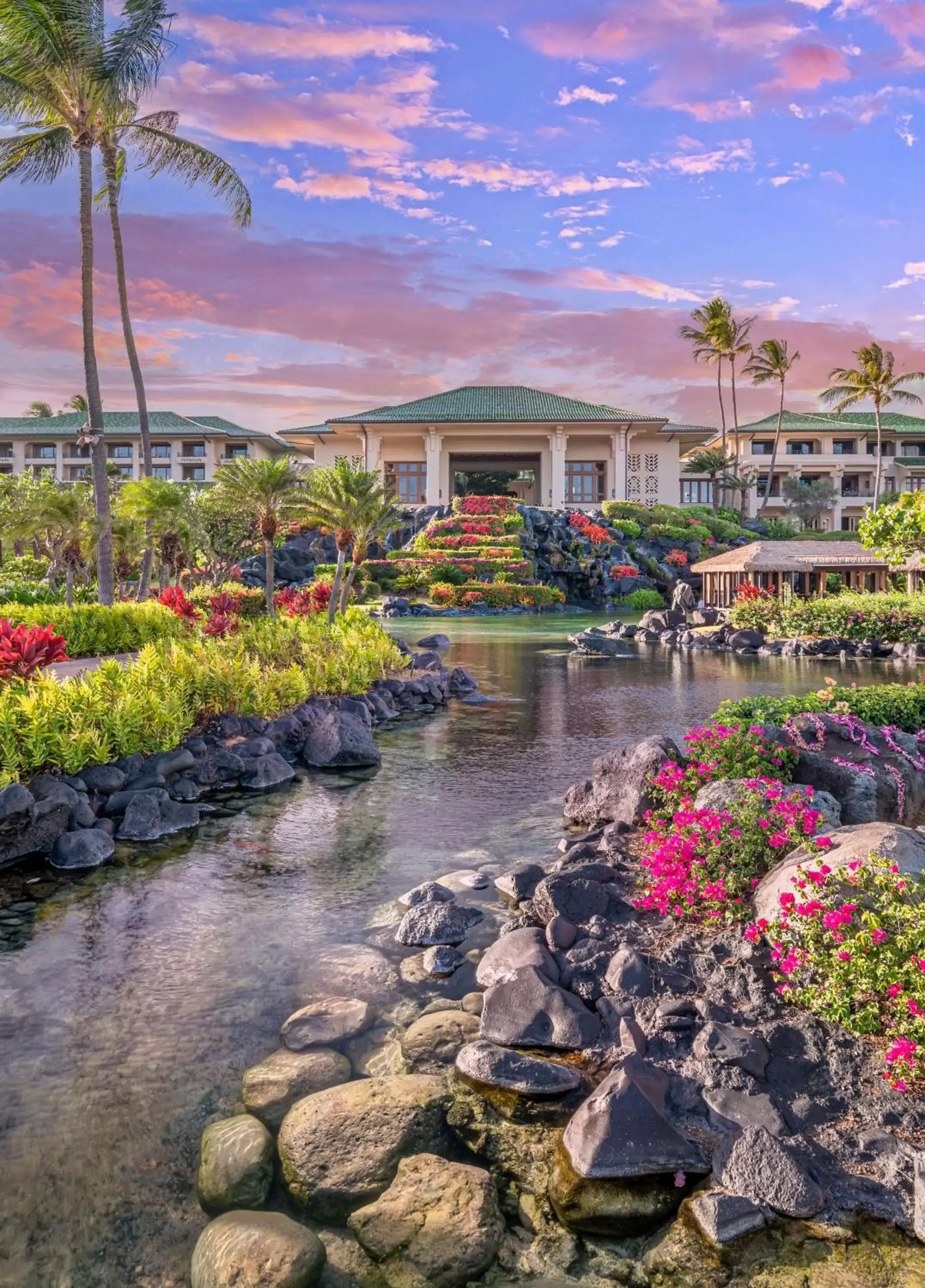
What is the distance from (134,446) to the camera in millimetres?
72625

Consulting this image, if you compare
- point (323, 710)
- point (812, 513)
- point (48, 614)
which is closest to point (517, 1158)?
point (323, 710)

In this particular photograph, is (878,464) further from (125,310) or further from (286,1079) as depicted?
(286,1079)

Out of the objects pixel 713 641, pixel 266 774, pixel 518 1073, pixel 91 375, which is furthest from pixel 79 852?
pixel 713 641

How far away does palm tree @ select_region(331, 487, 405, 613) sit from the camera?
85.0 ft

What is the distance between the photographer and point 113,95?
20094 mm

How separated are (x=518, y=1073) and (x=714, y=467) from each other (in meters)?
65.2

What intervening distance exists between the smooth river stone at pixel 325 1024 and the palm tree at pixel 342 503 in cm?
1961

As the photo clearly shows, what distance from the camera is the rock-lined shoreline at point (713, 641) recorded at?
86.4 ft

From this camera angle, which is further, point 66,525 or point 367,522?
point 66,525

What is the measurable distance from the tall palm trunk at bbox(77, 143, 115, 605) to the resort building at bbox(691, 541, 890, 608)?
2396cm

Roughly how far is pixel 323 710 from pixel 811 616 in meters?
20.7

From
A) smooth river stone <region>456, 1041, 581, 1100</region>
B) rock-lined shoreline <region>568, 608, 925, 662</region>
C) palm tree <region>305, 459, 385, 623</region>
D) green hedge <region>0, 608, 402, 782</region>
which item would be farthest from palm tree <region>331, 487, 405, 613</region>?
smooth river stone <region>456, 1041, 581, 1100</region>

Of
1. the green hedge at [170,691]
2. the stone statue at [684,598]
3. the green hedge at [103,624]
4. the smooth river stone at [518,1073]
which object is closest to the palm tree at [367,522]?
the green hedge at [103,624]

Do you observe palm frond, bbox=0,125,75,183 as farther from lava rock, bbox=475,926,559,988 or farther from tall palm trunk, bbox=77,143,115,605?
lava rock, bbox=475,926,559,988
